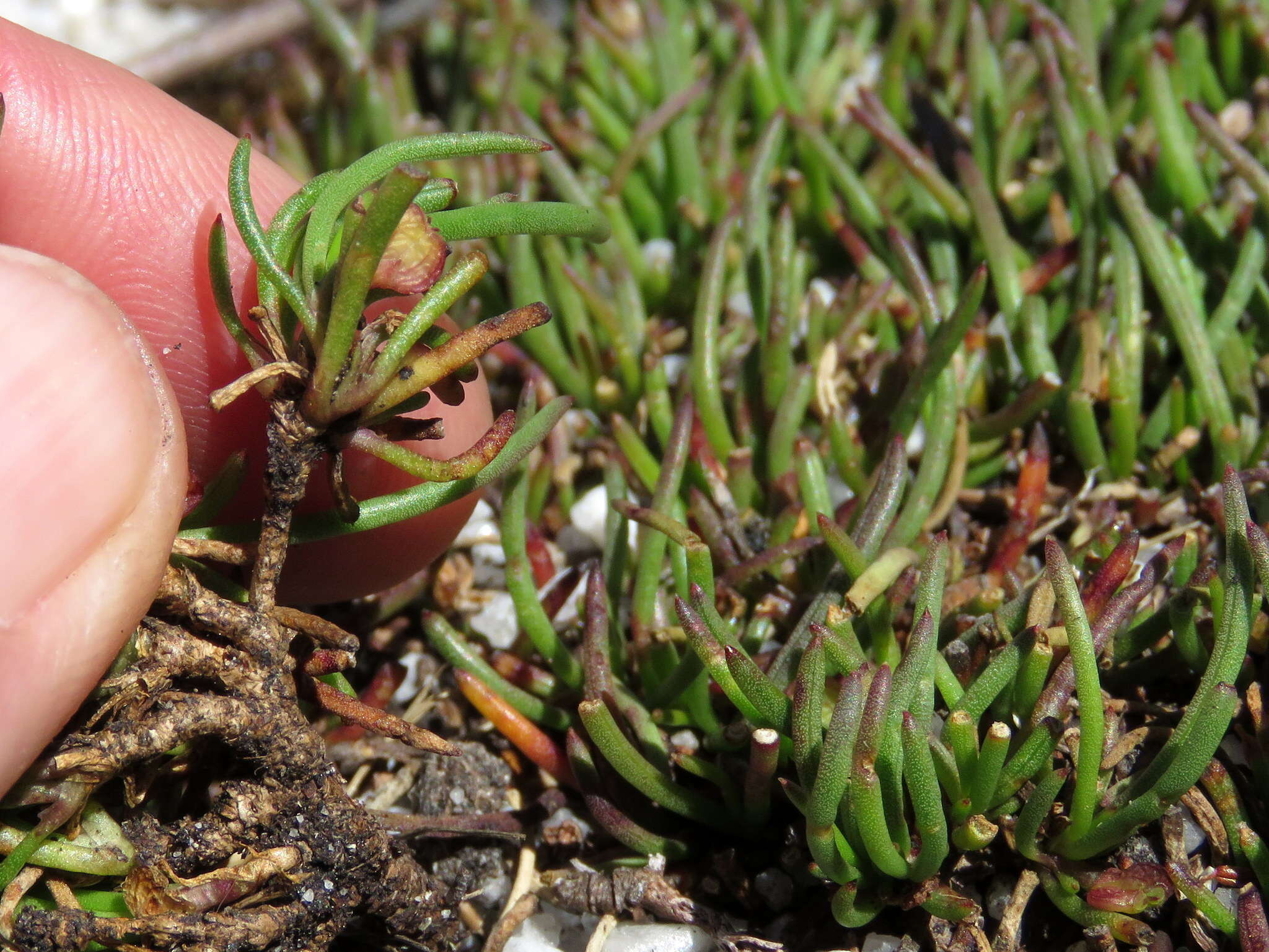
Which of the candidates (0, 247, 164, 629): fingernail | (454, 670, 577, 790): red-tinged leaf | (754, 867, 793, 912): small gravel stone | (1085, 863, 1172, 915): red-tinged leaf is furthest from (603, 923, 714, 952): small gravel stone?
(0, 247, 164, 629): fingernail

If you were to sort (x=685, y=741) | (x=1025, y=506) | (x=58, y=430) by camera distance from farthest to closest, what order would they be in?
1. (x=1025, y=506)
2. (x=685, y=741)
3. (x=58, y=430)

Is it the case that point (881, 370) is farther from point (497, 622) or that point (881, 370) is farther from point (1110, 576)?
point (497, 622)

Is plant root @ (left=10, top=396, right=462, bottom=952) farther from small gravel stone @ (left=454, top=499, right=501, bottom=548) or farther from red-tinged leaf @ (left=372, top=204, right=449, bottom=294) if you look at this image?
small gravel stone @ (left=454, top=499, right=501, bottom=548)

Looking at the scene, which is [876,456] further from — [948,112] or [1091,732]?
[948,112]

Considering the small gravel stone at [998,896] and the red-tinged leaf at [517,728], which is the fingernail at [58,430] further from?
the small gravel stone at [998,896]

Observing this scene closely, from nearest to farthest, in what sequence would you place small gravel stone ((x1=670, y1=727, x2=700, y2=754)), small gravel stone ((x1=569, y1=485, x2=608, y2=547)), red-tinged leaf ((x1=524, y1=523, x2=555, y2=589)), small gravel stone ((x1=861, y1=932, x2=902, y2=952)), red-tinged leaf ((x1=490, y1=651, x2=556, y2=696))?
small gravel stone ((x1=861, y1=932, x2=902, y2=952)) → small gravel stone ((x1=670, y1=727, x2=700, y2=754)) → red-tinged leaf ((x1=490, y1=651, x2=556, y2=696)) → red-tinged leaf ((x1=524, y1=523, x2=555, y2=589)) → small gravel stone ((x1=569, y1=485, x2=608, y2=547))

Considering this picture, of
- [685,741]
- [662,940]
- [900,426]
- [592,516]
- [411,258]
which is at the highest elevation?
[411,258]

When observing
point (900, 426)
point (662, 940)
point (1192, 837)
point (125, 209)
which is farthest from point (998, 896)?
point (125, 209)
